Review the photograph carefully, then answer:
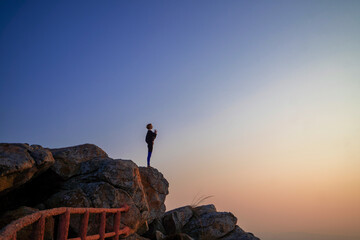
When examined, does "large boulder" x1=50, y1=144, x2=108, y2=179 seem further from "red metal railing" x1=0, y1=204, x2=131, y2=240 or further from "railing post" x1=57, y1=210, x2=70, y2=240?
"railing post" x1=57, y1=210, x2=70, y2=240

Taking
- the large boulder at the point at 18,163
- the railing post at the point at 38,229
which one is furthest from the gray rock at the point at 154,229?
the railing post at the point at 38,229

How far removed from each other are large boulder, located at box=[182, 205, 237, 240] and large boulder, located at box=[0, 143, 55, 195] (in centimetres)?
1017

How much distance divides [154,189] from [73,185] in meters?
5.35

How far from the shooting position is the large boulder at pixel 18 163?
27.2 ft

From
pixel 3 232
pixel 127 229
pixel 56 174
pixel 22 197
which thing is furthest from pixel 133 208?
pixel 3 232

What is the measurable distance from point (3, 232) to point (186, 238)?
29.8 ft

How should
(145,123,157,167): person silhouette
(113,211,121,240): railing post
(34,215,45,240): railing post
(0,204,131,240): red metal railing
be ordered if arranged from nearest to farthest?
1. (0,204,131,240): red metal railing
2. (34,215,45,240): railing post
3. (113,211,121,240): railing post
4. (145,123,157,167): person silhouette

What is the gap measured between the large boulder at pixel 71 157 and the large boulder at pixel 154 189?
3.31 meters

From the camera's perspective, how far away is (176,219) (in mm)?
17188

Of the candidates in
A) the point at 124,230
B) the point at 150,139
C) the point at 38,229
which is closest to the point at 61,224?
the point at 38,229

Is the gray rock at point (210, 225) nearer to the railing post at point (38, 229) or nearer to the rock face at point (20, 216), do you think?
the rock face at point (20, 216)

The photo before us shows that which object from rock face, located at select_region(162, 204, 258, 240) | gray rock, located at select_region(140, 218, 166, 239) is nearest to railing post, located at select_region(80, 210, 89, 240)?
gray rock, located at select_region(140, 218, 166, 239)

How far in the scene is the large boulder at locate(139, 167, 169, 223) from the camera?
15.4m

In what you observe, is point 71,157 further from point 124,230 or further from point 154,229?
point 154,229
